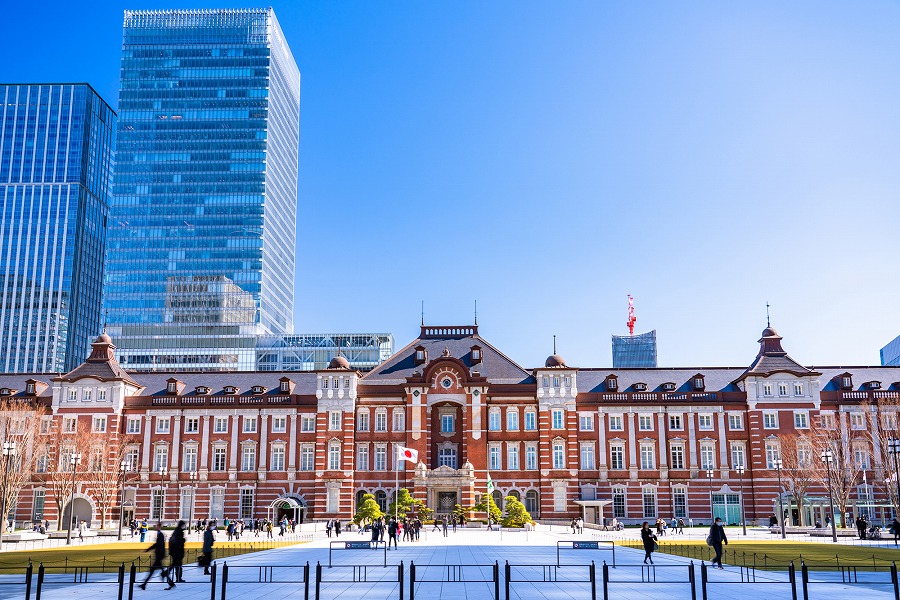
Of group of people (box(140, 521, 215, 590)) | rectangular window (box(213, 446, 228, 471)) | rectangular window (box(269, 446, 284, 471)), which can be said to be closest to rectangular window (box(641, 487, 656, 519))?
rectangular window (box(269, 446, 284, 471))

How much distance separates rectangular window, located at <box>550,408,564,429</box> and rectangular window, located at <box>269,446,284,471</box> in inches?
1053

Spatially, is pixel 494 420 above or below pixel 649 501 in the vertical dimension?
above

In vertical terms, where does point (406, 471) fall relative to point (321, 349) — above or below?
below

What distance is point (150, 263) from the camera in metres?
164

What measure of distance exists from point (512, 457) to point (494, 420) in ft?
13.1

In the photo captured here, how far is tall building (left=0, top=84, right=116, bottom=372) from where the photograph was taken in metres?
183

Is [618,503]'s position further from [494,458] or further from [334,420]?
[334,420]

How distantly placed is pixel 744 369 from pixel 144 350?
385 ft

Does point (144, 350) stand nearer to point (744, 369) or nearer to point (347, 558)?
point (744, 369)

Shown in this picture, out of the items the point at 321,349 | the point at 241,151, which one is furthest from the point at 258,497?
the point at 241,151

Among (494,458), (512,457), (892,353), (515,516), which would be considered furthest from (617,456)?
(892,353)

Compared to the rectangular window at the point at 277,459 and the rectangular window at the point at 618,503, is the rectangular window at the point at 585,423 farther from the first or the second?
the rectangular window at the point at 277,459

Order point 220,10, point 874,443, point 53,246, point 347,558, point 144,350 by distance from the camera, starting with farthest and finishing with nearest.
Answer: point 53,246, point 220,10, point 144,350, point 874,443, point 347,558

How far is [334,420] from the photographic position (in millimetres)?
82125
